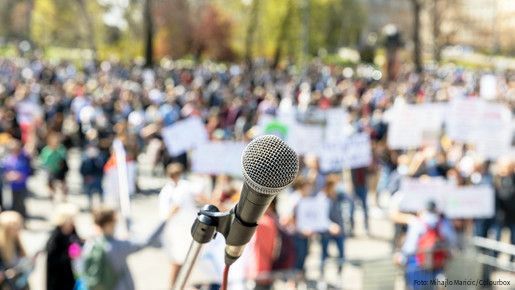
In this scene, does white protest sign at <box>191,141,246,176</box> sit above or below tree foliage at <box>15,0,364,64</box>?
below

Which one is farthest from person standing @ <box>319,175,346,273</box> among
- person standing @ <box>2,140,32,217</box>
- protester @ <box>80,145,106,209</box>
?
person standing @ <box>2,140,32,217</box>

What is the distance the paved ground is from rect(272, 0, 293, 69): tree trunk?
34.3m

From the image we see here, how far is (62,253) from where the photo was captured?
20.6 feet

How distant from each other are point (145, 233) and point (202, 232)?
8.79 meters

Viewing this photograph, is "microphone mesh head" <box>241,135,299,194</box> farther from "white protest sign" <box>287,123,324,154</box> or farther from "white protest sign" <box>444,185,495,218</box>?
"white protest sign" <box>287,123,324,154</box>

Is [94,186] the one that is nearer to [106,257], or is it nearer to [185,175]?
[185,175]

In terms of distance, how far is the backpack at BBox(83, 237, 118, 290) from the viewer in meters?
5.72

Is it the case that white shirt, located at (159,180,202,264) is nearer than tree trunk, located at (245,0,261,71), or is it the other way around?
white shirt, located at (159,180,202,264)

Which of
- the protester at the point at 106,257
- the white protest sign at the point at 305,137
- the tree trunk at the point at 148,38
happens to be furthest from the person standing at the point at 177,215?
the tree trunk at the point at 148,38

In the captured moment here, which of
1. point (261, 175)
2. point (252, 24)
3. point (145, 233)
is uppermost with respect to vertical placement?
point (252, 24)

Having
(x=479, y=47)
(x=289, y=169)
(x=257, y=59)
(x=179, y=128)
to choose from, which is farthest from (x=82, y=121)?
(x=479, y=47)

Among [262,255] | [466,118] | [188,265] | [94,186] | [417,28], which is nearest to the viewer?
[188,265]

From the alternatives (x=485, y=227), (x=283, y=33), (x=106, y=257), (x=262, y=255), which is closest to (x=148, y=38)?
(x=283, y=33)

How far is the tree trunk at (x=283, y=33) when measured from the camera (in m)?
48.2
